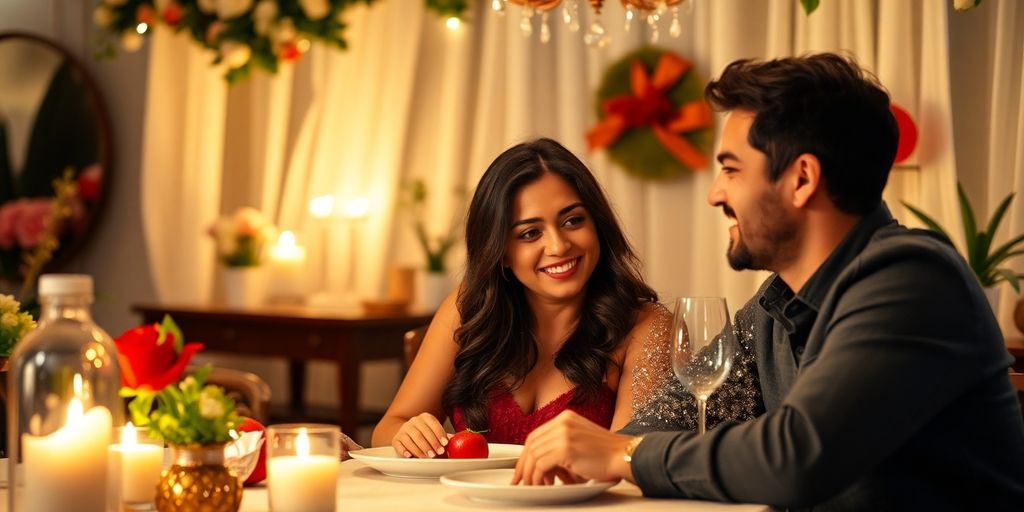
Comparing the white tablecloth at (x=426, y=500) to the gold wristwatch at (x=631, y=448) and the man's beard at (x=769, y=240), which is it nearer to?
the gold wristwatch at (x=631, y=448)

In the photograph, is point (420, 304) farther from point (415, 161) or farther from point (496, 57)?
point (496, 57)

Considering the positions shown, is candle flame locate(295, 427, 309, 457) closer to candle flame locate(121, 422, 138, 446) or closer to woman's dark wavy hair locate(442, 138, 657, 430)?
candle flame locate(121, 422, 138, 446)

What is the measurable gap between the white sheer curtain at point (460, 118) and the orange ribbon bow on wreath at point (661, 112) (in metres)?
0.08

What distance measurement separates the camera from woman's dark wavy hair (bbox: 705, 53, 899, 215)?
1906mm

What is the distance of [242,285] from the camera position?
5.65m

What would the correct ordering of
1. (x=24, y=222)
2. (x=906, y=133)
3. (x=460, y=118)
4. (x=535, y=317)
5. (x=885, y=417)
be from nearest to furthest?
(x=885, y=417) → (x=535, y=317) → (x=906, y=133) → (x=460, y=118) → (x=24, y=222)

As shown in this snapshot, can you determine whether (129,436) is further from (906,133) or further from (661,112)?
(661,112)

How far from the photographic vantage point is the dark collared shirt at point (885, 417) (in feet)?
5.39

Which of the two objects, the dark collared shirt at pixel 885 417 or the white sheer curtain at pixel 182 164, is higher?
the white sheer curtain at pixel 182 164

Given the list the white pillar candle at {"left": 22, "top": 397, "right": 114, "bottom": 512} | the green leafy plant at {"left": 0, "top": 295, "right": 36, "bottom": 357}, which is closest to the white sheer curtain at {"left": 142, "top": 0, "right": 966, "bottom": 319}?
the green leafy plant at {"left": 0, "top": 295, "right": 36, "bottom": 357}

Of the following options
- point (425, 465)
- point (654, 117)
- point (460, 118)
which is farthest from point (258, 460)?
point (460, 118)

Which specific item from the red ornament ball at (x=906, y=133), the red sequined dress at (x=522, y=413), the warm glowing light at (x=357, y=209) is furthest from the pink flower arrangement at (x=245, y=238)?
the red sequined dress at (x=522, y=413)

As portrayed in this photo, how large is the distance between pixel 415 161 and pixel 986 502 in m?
4.16

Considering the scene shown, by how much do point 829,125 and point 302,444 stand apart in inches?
34.4
